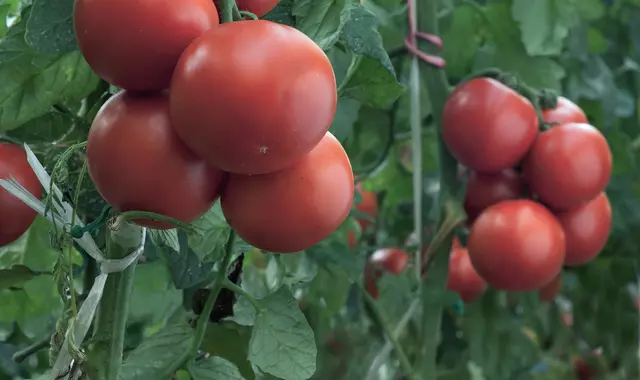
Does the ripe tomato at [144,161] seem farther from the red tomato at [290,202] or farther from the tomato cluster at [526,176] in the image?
the tomato cluster at [526,176]

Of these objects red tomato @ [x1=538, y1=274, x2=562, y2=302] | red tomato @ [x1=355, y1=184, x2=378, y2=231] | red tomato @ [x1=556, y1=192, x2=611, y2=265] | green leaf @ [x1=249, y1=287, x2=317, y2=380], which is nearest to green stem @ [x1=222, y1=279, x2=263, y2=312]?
green leaf @ [x1=249, y1=287, x2=317, y2=380]

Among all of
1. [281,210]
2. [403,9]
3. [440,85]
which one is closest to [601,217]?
[440,85]

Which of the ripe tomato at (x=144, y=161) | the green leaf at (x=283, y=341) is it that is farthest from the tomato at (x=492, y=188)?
the ripe tomato at (x=144, y=161)

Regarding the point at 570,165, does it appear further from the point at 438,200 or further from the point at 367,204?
the point at 367,204

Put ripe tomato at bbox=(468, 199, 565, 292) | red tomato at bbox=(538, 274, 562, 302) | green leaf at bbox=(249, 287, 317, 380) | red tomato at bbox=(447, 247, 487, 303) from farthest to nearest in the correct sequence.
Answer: red tomato at bbox=(538, 274, 562, 302)
red tomato at bbox=(447, 247, 487, 303)
ripe tomato at bbox=(468, 199, 565, 292)
green leaf at bbox=(249, 287, 317, 380)

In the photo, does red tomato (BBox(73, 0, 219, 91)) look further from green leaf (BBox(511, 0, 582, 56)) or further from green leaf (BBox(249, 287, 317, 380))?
green leaf (BBox(511, 0, 582, 56))

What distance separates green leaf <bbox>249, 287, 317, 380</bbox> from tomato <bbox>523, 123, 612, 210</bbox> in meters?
0.47

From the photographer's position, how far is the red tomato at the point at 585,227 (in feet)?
2.81

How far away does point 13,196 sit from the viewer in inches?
18.1

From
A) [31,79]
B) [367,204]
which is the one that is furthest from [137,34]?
[367,204]

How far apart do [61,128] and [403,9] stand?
54 cm

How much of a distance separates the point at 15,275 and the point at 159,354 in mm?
124

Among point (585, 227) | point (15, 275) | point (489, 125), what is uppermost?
point (15, 275)

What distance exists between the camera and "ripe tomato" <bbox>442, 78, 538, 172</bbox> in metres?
0.81
